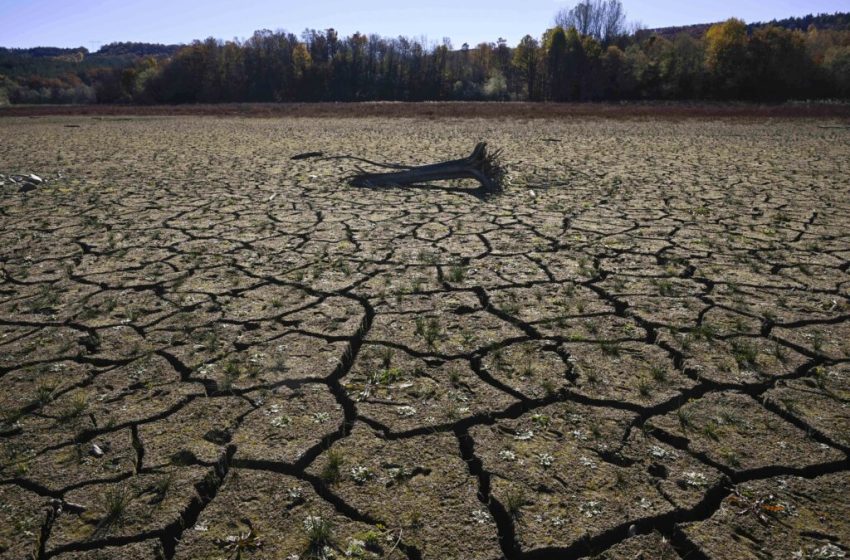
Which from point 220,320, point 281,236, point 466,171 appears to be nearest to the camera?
point 220,320

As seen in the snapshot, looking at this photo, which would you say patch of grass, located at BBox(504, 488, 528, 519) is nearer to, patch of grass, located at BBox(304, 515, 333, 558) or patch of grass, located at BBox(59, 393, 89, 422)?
patch of grass, located at BBox(304, 515, 333, 558)

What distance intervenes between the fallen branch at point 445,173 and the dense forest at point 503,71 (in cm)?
3513

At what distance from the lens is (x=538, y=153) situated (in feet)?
36.0

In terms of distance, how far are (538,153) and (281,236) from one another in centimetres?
724

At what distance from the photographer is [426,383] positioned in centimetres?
255

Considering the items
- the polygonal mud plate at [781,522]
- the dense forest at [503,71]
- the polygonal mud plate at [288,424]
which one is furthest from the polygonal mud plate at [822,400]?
the dense forest at [503,71]

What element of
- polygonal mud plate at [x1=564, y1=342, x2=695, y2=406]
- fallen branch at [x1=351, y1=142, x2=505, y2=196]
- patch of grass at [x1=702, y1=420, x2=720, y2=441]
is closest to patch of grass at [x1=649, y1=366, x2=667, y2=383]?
polygonal mud plate at [x1=564, y1=342, x2=695, y2=406]

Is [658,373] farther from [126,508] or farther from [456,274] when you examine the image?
[126,508]

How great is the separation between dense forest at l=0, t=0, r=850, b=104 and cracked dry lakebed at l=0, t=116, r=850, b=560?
124 ft

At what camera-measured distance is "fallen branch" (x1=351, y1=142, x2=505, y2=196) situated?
7312 millimetres

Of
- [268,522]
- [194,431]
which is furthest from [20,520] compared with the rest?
[268,522]

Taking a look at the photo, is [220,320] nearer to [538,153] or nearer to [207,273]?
[207,273]

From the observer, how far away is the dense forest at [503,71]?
3759cm

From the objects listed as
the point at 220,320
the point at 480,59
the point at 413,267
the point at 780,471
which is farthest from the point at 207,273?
the point at 480,59
